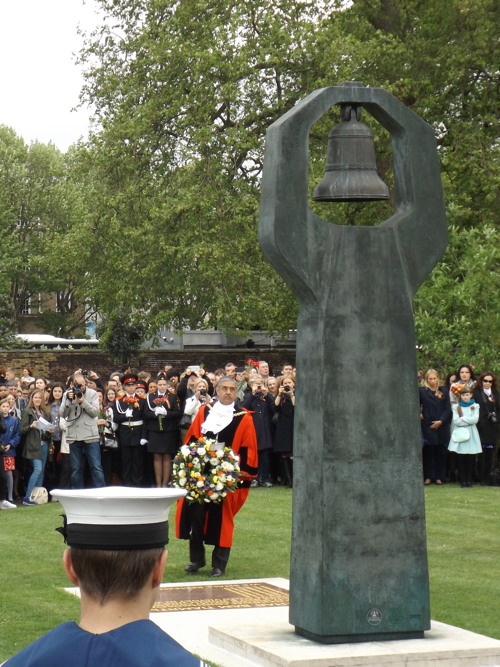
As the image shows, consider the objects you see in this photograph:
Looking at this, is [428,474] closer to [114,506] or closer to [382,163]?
[382,163]

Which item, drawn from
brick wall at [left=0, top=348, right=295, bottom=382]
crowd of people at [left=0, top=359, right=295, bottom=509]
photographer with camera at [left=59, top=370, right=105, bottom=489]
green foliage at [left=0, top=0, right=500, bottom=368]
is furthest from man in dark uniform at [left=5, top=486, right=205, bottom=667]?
brick wall at [left=0, top=348, right=295, bottom=382]

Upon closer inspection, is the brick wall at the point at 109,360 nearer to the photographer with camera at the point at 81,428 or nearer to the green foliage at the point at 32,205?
the green foliage at the point at 32,205

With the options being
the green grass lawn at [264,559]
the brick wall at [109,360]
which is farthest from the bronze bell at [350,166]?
the brick wall at [109,360]

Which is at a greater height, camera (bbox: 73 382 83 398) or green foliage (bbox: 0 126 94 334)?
green foliage (bbox: 0 126 94 334)

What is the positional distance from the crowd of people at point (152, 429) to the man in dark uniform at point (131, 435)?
0.06 ft

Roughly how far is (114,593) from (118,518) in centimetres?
27

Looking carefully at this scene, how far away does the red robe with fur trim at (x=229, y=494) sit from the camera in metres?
13.6

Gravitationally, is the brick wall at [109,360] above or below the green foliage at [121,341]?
below

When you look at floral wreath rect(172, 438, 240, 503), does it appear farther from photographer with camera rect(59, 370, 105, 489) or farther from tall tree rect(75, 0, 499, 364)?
tall tree rect(75, 0, 499, 364)

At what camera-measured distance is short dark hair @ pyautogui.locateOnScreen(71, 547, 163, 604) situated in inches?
117

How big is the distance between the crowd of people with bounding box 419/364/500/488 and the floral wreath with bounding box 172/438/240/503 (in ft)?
31.8

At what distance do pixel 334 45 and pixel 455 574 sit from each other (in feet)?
71.5

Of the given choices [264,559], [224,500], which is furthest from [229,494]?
[264,559]

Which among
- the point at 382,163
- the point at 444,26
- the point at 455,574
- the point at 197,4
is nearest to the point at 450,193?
the point at 382,163
